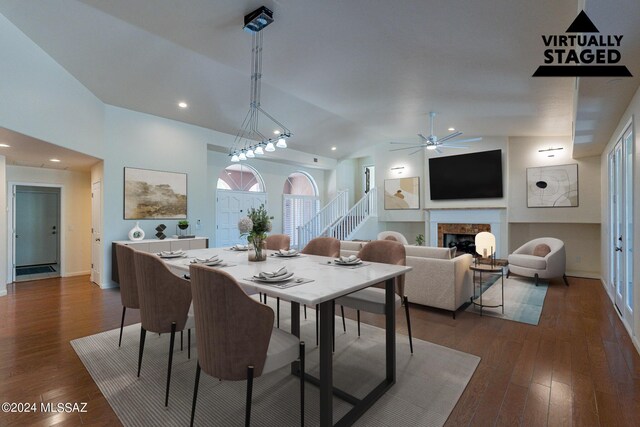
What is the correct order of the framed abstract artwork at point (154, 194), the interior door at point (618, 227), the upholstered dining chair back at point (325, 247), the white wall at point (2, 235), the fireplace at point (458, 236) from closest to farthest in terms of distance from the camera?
the upholstered dining chair back at point (325, 247)
the interior door at point (618, 227)
the white wall at point (2, 235)
the framed abstract artwork at point (154, 194)
the fireplace at point (458, 236)

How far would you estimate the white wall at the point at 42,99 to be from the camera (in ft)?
10.6

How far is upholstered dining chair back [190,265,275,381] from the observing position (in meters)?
1.46

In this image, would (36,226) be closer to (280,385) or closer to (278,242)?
(278,242)

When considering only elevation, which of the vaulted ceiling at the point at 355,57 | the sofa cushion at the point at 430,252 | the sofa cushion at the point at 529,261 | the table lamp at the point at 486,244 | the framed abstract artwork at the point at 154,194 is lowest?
the sofa cushion at the point at 529,261

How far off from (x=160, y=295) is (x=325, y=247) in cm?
188

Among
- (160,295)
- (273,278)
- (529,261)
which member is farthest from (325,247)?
(529,261)

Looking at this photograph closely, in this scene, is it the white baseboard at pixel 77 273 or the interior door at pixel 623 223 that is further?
the white baseboard at pixel 77 273

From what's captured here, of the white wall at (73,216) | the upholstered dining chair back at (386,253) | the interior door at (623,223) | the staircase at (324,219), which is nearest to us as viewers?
the upholstered dining chair back at (386,253)

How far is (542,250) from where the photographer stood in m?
5.60

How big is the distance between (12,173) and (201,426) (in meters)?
6.62

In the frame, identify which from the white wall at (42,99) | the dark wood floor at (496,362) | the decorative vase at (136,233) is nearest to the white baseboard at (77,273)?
the dark wood floor at (496,362)

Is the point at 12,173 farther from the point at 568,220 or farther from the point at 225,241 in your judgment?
the point at 568,220

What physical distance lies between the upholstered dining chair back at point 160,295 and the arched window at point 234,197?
5.21 m

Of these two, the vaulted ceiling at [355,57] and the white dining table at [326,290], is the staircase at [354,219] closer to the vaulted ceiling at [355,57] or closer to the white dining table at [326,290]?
the vaulted ceiling at [355,57]
